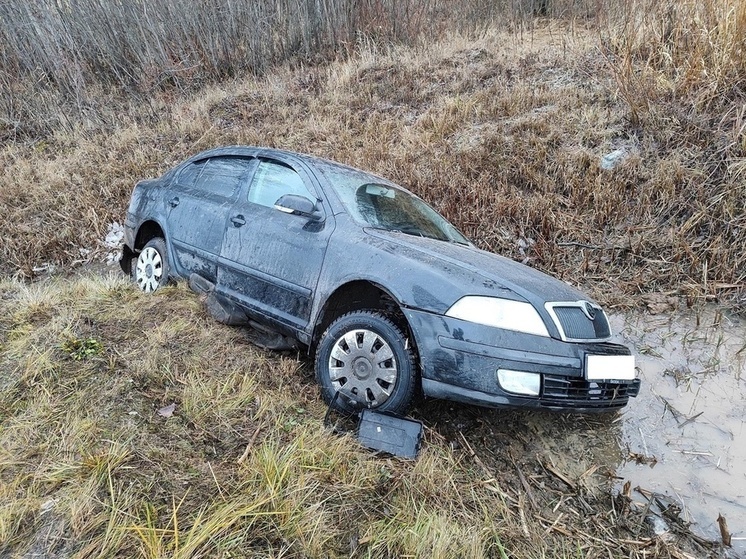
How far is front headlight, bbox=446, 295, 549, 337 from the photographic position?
248 centimetres

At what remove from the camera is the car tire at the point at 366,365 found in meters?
2.56

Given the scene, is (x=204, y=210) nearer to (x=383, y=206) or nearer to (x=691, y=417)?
(x=383, y=206)

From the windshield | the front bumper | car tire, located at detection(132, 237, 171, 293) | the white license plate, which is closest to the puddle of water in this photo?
the white license plate

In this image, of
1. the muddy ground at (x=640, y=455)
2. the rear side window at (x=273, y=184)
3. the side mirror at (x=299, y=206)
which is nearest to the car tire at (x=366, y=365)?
the muddy ground at (x=640, y=455)

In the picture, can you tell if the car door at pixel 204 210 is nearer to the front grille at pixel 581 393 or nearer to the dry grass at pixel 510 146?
the front grille at pixel 581 393

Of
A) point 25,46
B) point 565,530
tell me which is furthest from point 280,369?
point 25,46

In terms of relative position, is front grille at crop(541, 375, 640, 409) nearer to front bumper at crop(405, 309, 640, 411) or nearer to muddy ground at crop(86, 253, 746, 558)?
front bumper at crop(405, 309, 640, 411)

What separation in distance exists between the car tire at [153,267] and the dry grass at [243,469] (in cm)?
86

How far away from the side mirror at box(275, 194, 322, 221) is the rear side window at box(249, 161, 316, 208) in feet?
0.73

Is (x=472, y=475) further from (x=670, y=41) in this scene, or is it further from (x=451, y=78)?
(x=451, y=78)

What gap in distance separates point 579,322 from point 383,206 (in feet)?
5.09

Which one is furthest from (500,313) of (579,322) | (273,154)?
(273,154)

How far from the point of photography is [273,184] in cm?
367

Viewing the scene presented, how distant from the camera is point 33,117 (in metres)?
9.78
